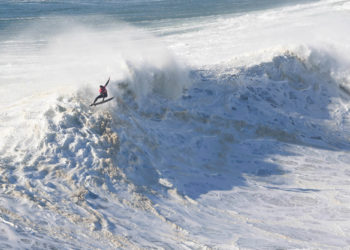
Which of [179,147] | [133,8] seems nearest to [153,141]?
[179,147]

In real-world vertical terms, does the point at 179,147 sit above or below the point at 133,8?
below

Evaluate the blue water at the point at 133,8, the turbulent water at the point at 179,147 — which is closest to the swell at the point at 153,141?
the turbulent water at the point at 179,147

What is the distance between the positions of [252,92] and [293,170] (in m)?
4.65

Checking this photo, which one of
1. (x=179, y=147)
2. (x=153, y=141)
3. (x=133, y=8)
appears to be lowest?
(x=179, y=147)

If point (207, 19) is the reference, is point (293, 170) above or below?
below

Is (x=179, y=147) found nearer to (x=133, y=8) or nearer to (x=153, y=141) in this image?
(x=153, y=141)

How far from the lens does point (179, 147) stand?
19.0 m

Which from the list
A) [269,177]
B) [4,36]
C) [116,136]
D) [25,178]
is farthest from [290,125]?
[4,36]

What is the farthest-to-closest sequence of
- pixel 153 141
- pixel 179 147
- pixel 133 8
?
pixel 133 8, pixel 179 147, pixel 153 141

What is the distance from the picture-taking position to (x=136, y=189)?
53.9 feet

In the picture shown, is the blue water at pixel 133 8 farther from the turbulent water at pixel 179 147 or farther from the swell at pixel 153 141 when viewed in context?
the swell at pixel 153 141

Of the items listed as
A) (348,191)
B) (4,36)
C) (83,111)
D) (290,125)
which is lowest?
(348,191)

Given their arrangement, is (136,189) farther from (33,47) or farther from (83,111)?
(33,47)

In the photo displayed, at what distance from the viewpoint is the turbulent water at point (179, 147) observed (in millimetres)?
14844
